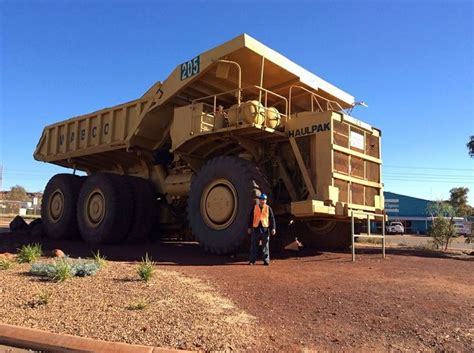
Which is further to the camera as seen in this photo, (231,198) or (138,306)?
(231,198)

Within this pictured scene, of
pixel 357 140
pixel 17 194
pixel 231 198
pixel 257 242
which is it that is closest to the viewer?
pixel 257 242

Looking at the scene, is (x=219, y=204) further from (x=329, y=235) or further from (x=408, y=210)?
(x=408, y=210)

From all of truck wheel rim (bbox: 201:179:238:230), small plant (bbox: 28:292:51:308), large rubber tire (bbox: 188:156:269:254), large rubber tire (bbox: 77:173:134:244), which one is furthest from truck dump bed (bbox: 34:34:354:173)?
small plant (bbox: 28:292:51:308)

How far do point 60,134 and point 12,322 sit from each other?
1147 centimetres

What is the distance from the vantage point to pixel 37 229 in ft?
47.3

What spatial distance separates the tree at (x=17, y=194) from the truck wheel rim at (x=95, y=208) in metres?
70.9

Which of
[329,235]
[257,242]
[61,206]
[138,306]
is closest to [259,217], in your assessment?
[257,242]

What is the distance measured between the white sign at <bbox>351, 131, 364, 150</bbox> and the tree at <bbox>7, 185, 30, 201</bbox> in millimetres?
76145

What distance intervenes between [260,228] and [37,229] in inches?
353

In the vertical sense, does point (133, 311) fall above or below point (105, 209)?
below

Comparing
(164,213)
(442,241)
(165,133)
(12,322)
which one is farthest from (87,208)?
(442,241)

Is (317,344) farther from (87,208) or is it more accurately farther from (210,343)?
(87,208)

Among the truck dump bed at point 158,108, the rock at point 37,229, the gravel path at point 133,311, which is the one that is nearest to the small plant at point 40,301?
the gravel path at point 133,311

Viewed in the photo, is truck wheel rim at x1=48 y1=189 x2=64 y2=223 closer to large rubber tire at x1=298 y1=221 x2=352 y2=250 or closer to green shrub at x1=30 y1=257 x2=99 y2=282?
large rubber tire at x1=298 y1=221 x2=352 y2=250
